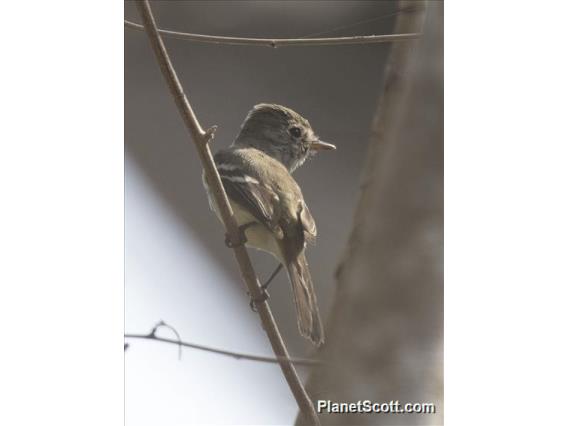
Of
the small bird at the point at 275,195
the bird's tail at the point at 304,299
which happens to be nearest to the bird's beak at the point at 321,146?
the small bird at the point at 275,195

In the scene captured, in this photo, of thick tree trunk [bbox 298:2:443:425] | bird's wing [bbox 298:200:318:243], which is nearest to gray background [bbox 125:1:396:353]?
bird's wing [bbox 298:200:318:243]

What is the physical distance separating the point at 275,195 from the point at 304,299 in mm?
291

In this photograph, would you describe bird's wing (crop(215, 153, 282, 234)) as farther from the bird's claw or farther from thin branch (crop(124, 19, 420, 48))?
thin branch (crop(124, 19, 420, 48))

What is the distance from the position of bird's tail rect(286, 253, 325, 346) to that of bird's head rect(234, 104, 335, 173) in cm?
35

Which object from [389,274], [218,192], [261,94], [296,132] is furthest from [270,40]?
[389,274]

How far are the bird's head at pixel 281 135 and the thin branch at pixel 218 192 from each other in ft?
0.98

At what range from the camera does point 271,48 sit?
2053 millimetres

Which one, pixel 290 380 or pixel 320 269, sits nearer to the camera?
pixel 290 380

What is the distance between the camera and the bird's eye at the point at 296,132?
2.19m

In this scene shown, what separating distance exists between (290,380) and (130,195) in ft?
1.94

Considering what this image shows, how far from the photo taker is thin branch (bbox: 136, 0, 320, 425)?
1.76m

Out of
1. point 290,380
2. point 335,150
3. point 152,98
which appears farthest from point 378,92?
point 290,380

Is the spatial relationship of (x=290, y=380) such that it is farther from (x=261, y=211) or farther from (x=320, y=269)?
(x=261, y=211)

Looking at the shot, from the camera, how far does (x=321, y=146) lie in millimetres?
2158
